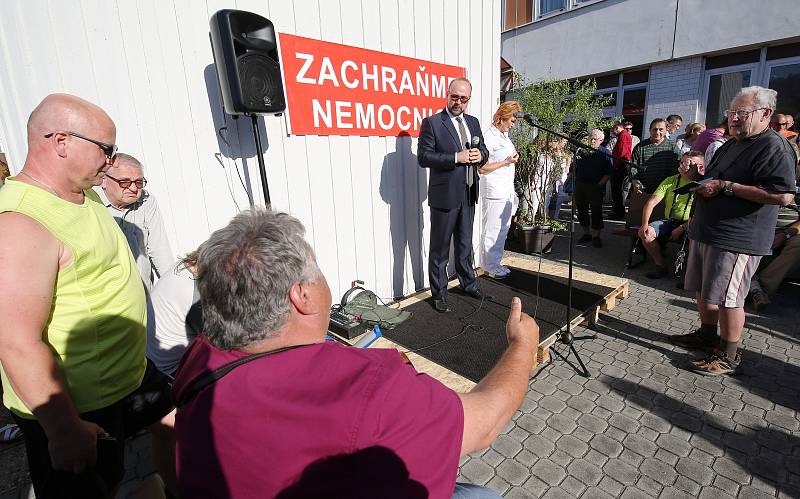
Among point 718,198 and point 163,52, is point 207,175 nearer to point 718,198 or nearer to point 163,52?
point 163,52

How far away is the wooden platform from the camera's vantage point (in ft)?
9.09

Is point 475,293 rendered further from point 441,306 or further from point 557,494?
point 557,494

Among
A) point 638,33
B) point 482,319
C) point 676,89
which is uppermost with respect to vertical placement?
point 638,33

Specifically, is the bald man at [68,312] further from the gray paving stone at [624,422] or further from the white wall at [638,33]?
the white wall at [638,33]

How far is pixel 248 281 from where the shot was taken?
3.09 feet

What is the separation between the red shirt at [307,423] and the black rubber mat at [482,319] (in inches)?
78.5

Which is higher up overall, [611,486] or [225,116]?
[225,116]

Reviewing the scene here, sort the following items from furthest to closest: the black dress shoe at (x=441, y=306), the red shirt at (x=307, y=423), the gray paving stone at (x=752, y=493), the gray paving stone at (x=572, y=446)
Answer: the black dress shoe at (x=441, y=306), the gray paving stone at (x=572, y=446), the gray paving stone at (x=752, y=493), the red shirt at (x=307, y=423)

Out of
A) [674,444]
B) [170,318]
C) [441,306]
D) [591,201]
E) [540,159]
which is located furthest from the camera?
[591,201]

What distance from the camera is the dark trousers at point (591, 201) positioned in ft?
20.7

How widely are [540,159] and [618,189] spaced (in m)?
3.68

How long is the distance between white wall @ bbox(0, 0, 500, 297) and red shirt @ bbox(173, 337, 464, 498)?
2.45 meters

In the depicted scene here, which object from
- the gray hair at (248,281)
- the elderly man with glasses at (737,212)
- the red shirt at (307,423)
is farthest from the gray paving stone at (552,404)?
the gray hair at (248,281)

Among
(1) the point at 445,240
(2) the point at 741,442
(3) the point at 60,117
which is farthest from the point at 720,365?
(3) the point at 60,117
